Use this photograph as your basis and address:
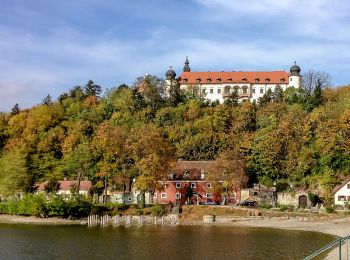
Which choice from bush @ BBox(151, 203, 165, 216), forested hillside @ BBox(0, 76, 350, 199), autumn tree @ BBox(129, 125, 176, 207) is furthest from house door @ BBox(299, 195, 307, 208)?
bush @ BBox(151, 203, 165, 216)

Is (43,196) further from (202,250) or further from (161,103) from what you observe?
(161,103)

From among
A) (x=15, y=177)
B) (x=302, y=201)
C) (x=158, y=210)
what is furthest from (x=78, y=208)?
(x=302, y=201)

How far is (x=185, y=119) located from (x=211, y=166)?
3417cm

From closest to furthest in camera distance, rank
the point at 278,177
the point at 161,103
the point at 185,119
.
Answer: the point at 278,177 → the point at 185,119 → the point at 161,103

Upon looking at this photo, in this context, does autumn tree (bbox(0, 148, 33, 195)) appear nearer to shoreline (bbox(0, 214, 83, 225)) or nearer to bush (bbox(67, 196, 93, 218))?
shoreline (bbox(0, 214, 83, 225))

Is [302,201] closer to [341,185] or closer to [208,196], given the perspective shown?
[341,185]

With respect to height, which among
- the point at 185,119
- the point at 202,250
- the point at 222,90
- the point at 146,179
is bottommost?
the point at 202,250

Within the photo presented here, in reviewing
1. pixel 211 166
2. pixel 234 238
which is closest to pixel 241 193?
pixel 211 166

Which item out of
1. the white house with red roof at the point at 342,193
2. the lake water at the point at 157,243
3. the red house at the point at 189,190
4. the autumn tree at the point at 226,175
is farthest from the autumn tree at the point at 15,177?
the white house with red roof at the point at 342,193

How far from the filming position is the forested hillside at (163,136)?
82.7 m

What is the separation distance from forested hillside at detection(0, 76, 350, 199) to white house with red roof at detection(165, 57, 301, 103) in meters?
5.10

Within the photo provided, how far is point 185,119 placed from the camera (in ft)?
377

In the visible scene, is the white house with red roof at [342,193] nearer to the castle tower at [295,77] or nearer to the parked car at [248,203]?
the parked car at [248,203]

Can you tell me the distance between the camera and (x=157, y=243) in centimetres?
4997
